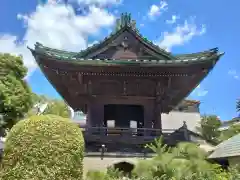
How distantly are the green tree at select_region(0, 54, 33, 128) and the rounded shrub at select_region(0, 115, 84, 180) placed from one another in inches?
457

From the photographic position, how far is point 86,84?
14.9m

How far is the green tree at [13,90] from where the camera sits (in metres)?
18.4

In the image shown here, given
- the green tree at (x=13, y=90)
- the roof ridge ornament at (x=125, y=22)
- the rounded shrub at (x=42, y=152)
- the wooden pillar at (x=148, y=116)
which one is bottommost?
the rounded shrub at (x=42, y=152)

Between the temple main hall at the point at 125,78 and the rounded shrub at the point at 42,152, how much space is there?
5865mm

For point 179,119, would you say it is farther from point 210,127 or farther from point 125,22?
point 125,22

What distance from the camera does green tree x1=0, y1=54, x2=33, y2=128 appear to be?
18359 mm

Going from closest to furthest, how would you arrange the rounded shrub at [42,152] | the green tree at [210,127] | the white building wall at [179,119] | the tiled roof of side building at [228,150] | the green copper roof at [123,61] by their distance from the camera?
the rounded shrub at [42,152] < the green copper roof at [123,61] < the tiled roof of side building at [228,150] < the green tree at [210,127] < the white building wall at [179,119]

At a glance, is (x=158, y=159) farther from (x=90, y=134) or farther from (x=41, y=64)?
(x=41, y=64)

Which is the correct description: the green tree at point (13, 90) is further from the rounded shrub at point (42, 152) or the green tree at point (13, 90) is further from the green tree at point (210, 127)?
the green tree at point (210, 127)

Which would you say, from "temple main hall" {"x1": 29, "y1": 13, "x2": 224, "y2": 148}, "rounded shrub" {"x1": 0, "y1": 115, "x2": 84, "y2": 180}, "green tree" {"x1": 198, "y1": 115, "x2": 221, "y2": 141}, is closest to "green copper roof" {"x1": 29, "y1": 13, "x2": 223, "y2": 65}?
"temple main hall" {"x1": 29, "y1": 13, "x2": 224, "y2": 148}

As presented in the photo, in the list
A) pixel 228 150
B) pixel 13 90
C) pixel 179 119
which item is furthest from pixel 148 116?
pixel 179 119

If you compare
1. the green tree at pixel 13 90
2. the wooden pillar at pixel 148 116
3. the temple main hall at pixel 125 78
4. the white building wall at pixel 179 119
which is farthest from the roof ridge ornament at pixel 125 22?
the white building wall at pixel 179 119

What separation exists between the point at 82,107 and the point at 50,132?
44.2 ft

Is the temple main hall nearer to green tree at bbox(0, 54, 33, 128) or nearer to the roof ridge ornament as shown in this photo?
the roof ridge ornament
